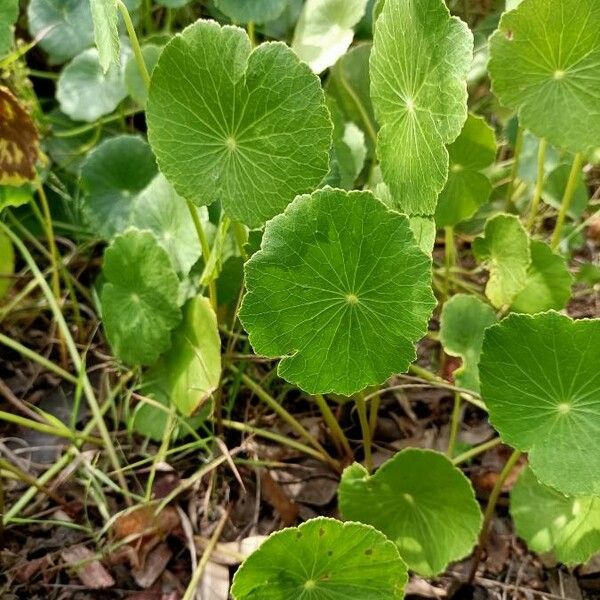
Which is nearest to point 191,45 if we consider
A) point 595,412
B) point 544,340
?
point 544,340

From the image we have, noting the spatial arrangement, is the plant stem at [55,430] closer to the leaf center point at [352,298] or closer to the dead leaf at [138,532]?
the dead leaf at [138,532]

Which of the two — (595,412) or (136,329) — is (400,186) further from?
(136,329)

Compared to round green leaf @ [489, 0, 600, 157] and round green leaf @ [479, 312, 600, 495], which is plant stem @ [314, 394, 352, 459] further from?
round green leaf @ [489, 0, 600, 157]

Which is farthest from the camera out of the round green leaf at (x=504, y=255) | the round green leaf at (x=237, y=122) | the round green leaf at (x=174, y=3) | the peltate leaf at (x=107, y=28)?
the round green leaf at (x=174, y=3)

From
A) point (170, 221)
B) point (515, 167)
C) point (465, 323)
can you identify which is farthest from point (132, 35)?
point (515, 167)

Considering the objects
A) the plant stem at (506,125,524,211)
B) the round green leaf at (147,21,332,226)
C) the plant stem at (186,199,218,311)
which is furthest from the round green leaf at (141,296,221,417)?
the plant stem at (506,125,524,211)

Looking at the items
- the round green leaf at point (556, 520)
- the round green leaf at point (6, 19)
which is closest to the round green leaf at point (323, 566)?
the round green leaf at point (556, 520)

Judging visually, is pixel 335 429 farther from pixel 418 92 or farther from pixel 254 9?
pixel 254 9
